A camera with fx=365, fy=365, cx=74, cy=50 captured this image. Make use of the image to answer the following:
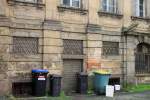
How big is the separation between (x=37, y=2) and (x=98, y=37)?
426cm

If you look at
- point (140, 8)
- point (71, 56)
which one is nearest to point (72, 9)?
point (71, 56)

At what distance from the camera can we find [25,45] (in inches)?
675

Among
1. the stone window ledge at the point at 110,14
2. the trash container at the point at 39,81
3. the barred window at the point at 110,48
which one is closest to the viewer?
the trash container at the point at 39,81

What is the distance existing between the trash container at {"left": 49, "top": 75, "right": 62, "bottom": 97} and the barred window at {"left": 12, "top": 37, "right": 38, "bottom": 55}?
1527 mm

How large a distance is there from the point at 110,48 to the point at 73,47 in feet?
9.12

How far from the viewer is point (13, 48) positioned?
656 inches

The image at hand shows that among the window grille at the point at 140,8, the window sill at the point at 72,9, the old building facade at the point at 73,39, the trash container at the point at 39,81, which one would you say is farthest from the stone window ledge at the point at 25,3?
the window grille at the point at 140,8

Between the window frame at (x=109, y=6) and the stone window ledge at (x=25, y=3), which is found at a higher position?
the window frame at (x=109, y=6)

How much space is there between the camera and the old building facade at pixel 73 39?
54.5 ft

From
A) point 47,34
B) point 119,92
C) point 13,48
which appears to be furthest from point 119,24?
point 13,48

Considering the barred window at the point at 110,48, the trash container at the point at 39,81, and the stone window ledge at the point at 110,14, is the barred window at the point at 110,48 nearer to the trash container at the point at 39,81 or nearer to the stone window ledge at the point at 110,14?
the stone window ledge at the point at 110,14

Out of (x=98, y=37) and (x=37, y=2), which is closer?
(x=37, y=2)

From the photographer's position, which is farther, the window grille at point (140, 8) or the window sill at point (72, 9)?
the window grille at point (140, 8)

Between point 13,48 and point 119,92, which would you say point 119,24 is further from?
point 13,48
